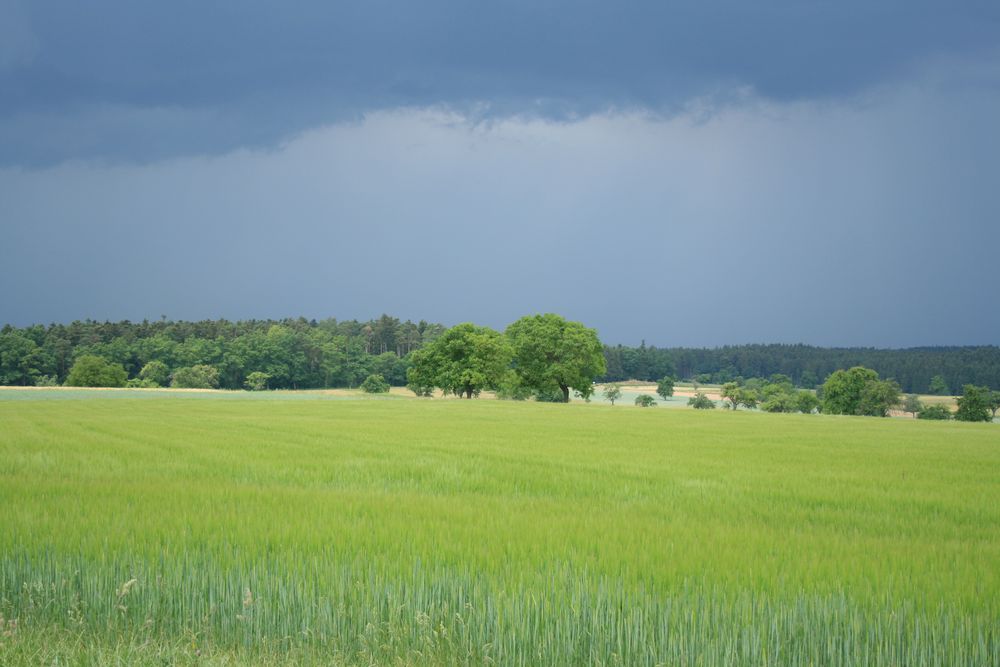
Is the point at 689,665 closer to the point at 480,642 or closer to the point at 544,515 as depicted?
the point at 480,642

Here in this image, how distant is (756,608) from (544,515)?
5.23 m

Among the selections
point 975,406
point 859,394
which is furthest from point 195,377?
point 975,406

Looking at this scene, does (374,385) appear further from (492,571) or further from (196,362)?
(492,571)

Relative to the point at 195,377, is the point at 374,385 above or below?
below

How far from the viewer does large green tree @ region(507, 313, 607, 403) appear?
284 feet

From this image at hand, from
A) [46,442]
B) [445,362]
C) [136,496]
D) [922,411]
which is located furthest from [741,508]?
[922,411]

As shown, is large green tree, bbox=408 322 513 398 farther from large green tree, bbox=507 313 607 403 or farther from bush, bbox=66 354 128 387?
bush, bbox=66 354 128 387

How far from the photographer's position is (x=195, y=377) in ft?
452

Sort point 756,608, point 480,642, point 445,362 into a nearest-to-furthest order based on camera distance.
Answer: point 480,642 → point 756,608 → point 445,362

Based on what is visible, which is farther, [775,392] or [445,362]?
[775,392]

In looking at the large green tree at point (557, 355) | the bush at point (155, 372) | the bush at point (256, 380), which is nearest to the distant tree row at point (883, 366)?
the large green tree at point (557, 355)

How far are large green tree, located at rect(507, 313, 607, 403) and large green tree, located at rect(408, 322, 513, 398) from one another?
8.66 feet

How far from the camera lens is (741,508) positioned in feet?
43.5

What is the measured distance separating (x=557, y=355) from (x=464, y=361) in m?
12.2
